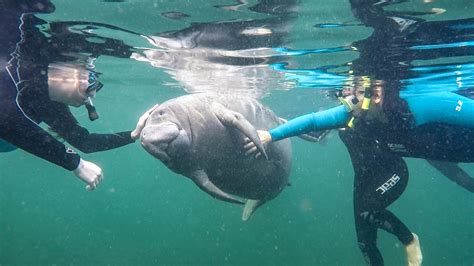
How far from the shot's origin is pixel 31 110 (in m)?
6.28

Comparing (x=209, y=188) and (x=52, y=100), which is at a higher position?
(x=52, y=100)

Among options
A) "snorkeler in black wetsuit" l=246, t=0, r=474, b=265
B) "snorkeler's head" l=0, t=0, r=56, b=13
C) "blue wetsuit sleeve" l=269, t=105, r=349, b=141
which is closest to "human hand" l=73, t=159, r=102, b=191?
"snorkeler in black wetsuit" l=246, t=0, r=474, b=265

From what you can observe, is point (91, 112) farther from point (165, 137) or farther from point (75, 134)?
point (165, 137)

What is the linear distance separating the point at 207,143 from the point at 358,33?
15.9ft

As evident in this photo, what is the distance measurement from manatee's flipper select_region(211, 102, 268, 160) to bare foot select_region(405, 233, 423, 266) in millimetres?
3748

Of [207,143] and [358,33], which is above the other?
[358,33]

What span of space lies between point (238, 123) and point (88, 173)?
236cm

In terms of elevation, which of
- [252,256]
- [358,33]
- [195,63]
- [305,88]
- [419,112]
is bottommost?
[252,256]

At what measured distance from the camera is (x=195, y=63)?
12531 mm

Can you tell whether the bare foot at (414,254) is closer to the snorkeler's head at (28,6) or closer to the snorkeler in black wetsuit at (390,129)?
the snorkeler in black wetsuit at (390,129)

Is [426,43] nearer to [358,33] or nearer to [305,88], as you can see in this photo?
[358,33]

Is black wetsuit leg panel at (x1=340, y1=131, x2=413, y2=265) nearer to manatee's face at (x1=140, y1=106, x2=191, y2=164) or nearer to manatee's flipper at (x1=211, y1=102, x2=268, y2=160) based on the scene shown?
manatee's flipper at (x1=211, y1=102, x2=268, y2=160)

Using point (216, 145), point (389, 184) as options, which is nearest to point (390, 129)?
point (389, 184)

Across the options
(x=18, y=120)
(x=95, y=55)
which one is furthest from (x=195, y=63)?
(x=18, y=120)
